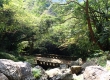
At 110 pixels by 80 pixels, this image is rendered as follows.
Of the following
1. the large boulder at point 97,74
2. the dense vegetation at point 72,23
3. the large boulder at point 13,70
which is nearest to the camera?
the large boulder at point 97,74

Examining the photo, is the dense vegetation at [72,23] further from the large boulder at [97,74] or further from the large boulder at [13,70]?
the large boulder at [97,74]

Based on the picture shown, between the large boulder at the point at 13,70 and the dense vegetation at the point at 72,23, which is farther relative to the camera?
the dense vegetation at the point at 72,23

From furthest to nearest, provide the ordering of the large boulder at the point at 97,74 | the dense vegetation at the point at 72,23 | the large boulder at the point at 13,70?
the dense vegetation at the point at 72,23 < the large boulder at the point at 13,70 < the large boulder at the point at 97,74

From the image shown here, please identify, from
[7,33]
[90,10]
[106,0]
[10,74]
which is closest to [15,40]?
[7,33]

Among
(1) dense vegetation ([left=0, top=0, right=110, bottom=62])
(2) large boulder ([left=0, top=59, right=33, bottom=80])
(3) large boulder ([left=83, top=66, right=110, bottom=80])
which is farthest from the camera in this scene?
(1) dense vegetation ([left=0, top=0, right=110, bottom=62])

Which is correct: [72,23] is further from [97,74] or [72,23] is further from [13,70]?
[97,74]

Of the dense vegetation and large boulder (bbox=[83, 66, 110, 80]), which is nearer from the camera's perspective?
large boulder (bbox=[83, 66, 110, 80])

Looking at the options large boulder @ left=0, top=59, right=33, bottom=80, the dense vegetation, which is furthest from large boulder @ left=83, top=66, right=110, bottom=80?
the dense vegetation

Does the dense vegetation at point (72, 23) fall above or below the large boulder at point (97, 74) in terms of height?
above

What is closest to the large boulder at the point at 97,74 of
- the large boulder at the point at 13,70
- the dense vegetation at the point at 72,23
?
the large boulder at the point at 13,70

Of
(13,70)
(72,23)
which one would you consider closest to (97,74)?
(13,70)

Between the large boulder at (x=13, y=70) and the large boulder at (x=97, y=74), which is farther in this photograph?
the large boulder at (x=13, y=70)

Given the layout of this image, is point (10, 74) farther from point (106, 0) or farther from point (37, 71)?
point (106, 0)

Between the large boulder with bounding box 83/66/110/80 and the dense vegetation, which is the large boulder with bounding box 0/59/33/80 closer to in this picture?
the large boulder with bounding box 83/66/110/80
